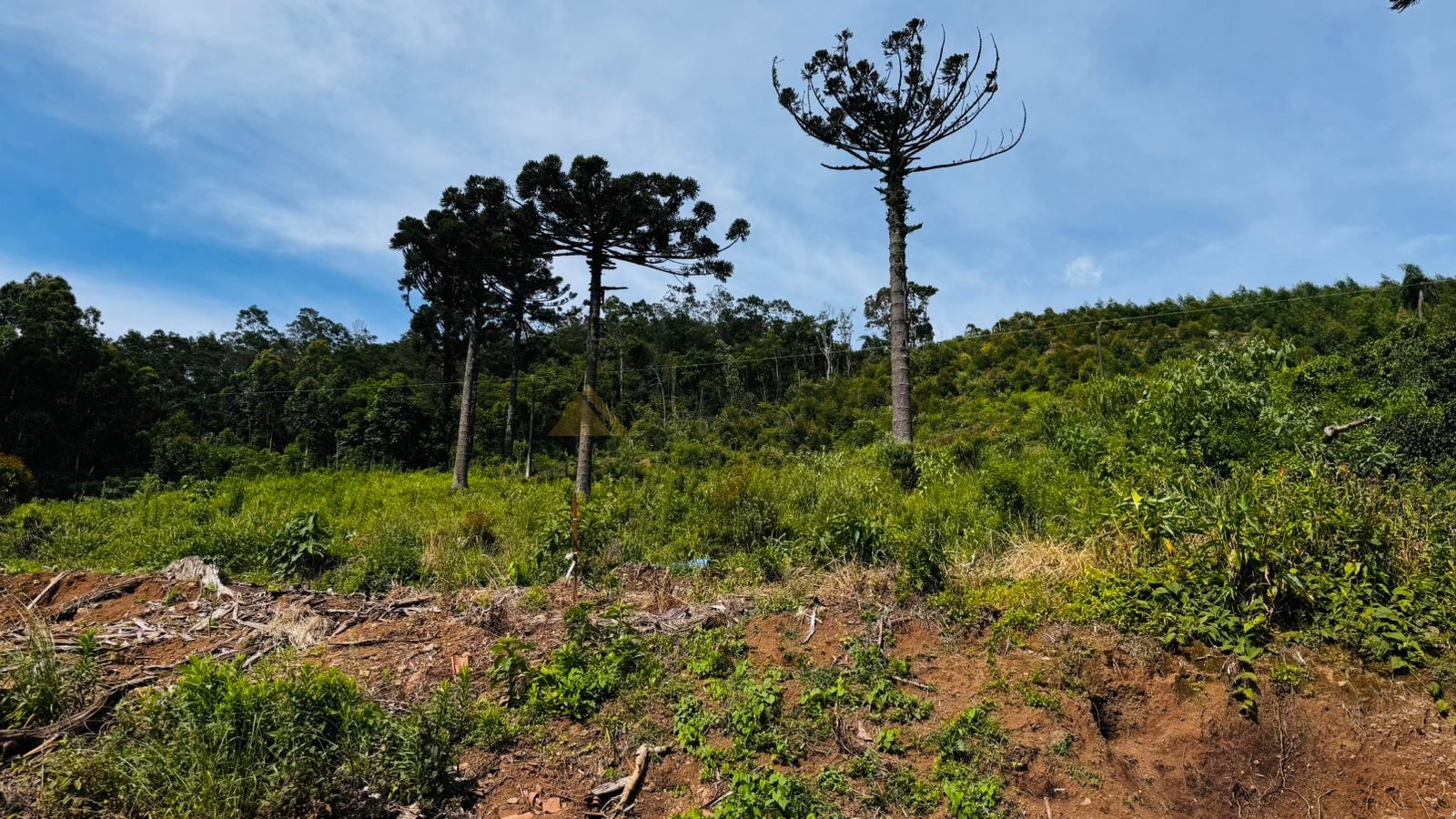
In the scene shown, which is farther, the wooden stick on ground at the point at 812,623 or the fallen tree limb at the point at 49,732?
the wooden stick on ground at the point at 812,623

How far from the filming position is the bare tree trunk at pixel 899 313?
9109 millimetres

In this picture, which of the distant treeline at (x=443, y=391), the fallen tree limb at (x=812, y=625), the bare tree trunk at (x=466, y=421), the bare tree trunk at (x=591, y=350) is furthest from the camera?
the distant treeline at (x=443, y=391)

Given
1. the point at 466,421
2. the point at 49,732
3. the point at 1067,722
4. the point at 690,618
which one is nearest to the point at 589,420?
the point at 690,618

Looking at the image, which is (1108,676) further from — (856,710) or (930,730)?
(856,710)

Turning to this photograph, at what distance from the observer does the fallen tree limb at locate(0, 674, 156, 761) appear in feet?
10.3

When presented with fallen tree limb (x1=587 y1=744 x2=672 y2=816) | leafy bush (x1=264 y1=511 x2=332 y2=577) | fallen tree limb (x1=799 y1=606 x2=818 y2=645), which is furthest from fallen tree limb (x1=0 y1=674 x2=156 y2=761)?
fallen tree limb (x1=799 y1=606 x2=818 y2=645)

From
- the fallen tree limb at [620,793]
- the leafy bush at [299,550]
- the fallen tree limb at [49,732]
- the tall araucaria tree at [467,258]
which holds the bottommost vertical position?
the fallen tree limb at [620,793]

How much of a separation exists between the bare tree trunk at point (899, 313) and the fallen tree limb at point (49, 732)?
7871 mm

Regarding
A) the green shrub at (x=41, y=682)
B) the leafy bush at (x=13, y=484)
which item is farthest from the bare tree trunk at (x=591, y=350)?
the leafy bush at (x=13, y=484)

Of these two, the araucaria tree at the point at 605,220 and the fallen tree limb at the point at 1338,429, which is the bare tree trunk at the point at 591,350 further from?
the fallen tree limb at the point at 1338,429

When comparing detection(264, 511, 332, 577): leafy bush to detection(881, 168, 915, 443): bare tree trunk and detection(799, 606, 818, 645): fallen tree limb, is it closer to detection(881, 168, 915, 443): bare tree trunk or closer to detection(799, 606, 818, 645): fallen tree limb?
detection(799, 606, 818, 645): fallen tree limb

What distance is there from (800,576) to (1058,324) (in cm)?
2461

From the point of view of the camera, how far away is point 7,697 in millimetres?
3357

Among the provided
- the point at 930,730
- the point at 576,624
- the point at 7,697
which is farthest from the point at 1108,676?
the point at 7,697
